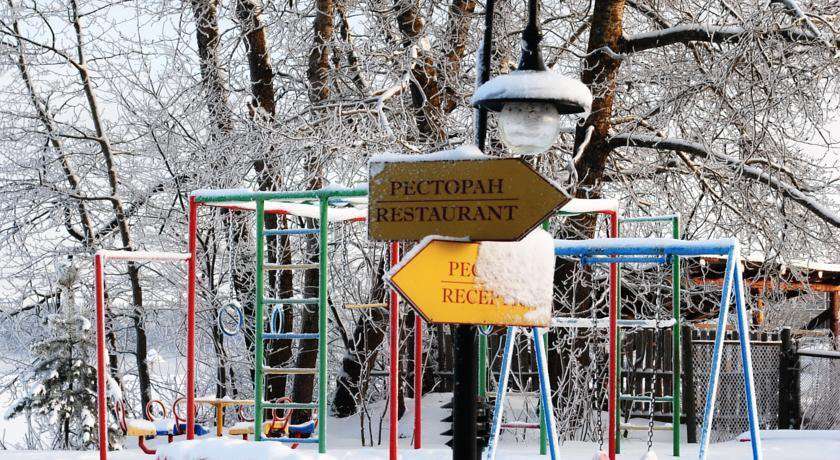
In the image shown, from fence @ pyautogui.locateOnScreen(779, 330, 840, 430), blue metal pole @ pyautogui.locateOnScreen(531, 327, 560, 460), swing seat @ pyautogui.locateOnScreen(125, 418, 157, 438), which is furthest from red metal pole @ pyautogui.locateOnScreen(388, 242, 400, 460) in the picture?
fence @ pyautogui.locateOnScreen(779, 330, 840, 430)

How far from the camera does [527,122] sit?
4.17 metres

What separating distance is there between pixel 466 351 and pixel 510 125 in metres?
0.91

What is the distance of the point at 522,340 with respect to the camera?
45.5ft

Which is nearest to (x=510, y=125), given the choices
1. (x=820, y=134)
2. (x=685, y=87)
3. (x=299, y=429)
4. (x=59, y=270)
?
(x=299, y=429)

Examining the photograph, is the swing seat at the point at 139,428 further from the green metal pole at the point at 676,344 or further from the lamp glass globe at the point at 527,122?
the lamp glass globe at the point at 527,122

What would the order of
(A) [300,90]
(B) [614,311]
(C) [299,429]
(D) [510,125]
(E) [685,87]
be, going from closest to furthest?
1. (D) [510,125]
2. (B) [614,311]
3. (C) [299,429]
4. (E) [685,87]
5. (A) [300,90]

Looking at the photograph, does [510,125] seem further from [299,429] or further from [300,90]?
[300,90]

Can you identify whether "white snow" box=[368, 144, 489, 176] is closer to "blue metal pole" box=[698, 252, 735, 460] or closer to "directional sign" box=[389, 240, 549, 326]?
"directional sign" box=[389, 240, 549, 326]

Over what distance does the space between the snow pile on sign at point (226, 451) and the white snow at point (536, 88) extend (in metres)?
3.18

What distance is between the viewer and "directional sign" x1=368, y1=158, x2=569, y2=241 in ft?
11.7

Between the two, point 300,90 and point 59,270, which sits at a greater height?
point 300,90

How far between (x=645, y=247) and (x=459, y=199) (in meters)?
2.98

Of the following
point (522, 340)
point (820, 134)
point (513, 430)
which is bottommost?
point (513, 430)

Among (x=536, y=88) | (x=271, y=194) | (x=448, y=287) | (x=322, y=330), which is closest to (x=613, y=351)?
(x=322, y=330)
